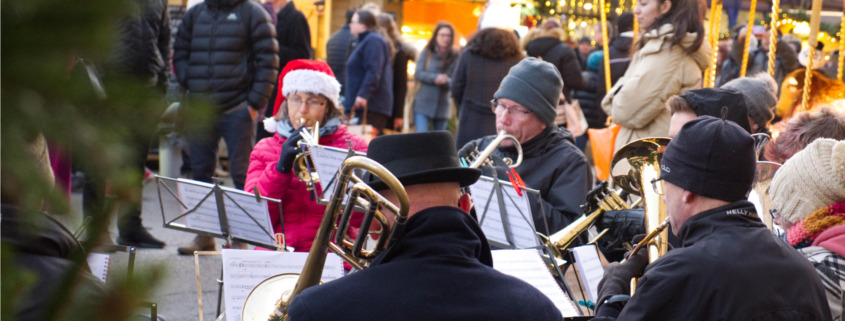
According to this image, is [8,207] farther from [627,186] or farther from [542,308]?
[627,186]

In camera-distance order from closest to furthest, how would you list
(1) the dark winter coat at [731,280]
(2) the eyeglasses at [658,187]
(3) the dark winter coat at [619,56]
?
(1) the dark winter coat at [731,280] < (2) the eyeglasses at [658,187] < (3) the dark winter coat at [619,56]

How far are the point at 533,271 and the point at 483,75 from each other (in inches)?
157

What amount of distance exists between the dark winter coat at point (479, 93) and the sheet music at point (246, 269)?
3.89 m

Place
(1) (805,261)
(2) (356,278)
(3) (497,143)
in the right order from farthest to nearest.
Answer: (3) (497,143), (1) (805,261), (2) (356,278)

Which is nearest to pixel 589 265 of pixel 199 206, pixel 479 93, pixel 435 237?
pixel 435 237

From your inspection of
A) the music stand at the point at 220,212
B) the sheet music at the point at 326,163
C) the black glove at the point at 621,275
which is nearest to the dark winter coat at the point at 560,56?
the sheet music at the point at 326,163

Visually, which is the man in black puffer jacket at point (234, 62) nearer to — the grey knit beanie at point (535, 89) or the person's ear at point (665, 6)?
the grey knit beanie at point (535, 89)

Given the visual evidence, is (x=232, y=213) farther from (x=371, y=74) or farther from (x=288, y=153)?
(x=371, y=74)

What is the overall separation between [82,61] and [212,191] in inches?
110

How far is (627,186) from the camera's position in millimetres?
3133

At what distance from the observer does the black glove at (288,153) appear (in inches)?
135

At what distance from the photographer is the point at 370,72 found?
7727 mm

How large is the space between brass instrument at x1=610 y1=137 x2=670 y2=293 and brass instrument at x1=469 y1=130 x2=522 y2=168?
0.41 metres

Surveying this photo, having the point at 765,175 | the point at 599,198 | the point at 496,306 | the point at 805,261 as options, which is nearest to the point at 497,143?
the point at 599,198
